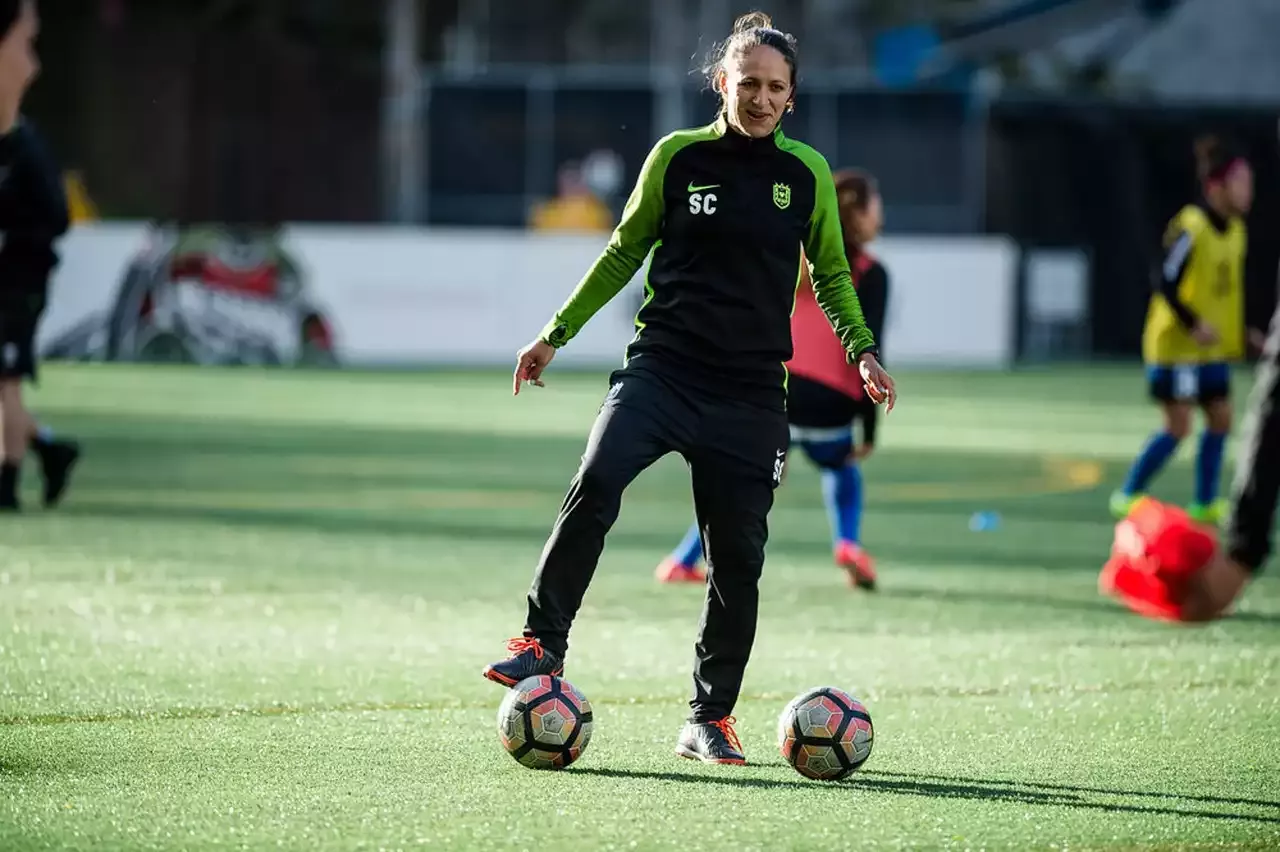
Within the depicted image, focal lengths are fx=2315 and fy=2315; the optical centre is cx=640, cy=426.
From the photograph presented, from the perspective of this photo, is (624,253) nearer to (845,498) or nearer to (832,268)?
(832,268)

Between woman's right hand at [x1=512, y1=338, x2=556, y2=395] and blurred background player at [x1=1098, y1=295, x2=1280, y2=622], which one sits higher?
woman's right hand at [x1=512, y1=338, x2=556, y2=395]

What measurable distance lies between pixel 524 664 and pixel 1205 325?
7.31 metres

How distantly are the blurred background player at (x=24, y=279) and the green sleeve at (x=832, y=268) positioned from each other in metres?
6.27

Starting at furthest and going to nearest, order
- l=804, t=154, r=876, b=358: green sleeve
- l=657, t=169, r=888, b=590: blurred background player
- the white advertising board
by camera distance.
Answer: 1. the white advertising board
2. l=657, t=169, r=888, b=590: blurred background player
3. l=804, t=154, r=876, b=358: green sleeve

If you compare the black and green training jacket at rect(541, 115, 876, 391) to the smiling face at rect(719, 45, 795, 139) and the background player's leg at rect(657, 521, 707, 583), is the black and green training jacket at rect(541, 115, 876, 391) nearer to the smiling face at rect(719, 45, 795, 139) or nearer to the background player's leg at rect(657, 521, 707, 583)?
the smiling face at rect(719, 45, 795, 139)

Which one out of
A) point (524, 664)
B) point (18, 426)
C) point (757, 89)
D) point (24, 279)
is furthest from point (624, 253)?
point (18, 426)

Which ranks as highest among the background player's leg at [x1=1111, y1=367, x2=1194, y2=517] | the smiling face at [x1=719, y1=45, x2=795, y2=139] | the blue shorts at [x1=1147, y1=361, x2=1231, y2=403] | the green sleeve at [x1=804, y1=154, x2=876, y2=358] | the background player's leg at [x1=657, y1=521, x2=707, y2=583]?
the smiling face at [x1=719, y1=45, x2=795, y2=139]

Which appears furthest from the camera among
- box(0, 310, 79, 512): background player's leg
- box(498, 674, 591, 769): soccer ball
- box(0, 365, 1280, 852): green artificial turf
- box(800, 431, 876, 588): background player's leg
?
box(0, 310, 79, 512): background player's leg

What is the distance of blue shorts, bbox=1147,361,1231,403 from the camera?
42.5 feet

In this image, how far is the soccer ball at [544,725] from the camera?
6.09m

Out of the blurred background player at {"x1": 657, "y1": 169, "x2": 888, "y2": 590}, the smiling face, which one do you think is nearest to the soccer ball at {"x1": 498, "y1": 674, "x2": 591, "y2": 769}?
the smiling face

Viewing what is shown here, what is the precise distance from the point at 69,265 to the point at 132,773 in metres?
21.1

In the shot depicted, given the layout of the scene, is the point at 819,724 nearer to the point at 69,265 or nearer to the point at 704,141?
the point at 704,141

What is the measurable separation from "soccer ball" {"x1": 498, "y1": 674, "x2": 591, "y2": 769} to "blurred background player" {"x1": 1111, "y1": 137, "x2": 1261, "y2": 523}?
23.7 ft
